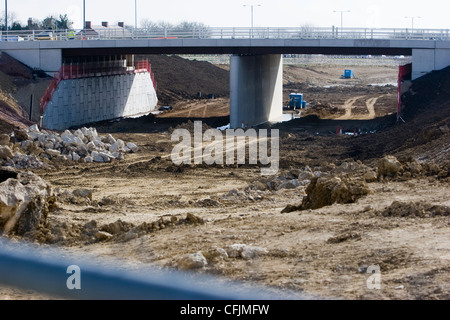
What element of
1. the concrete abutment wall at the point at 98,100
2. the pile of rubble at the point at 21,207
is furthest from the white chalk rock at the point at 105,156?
the pile of rubble at the point at 21,207

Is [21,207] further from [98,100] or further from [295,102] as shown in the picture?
[295,102]

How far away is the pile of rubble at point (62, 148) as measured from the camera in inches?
1131

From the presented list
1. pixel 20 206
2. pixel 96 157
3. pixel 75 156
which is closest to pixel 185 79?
pixel 96 157

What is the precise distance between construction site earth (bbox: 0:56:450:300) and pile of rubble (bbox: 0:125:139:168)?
162mm

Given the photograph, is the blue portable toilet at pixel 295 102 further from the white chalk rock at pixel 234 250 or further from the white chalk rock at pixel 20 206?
the white chalk rock at pixel 234 250

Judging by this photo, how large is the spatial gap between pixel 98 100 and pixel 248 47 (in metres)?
10.4

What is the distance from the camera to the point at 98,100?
160 feet

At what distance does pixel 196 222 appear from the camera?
15.5 m

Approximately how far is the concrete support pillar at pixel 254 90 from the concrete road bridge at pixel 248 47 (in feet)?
0.19

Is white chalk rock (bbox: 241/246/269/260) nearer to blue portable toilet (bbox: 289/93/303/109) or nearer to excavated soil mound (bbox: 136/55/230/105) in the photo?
blue portable toilet (bbox: 289/93/303/109)

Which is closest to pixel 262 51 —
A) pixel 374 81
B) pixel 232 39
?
pixel 232 39

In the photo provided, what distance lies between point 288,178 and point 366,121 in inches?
1054

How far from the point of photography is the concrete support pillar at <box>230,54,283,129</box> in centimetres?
4544

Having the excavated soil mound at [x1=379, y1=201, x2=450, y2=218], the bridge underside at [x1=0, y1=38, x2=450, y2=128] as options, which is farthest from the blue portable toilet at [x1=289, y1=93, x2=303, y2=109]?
the excavated soil mound at [x1=379, y1=201, x2=450, y2=218]
